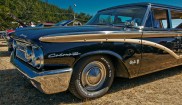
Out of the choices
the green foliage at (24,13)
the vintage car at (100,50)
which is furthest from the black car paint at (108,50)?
the green foliage at (24,13)

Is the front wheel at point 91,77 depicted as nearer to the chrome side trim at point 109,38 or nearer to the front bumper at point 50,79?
the front bumper at point 50,79

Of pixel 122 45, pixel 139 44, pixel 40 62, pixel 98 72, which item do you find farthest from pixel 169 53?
pixel 40 62

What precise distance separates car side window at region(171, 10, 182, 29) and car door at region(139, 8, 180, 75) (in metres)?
0.22

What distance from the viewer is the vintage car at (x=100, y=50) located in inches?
121

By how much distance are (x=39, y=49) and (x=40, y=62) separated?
6.9 inches

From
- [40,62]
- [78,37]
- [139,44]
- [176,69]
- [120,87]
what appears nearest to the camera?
[40,62]

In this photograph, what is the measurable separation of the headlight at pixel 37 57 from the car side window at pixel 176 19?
317cm

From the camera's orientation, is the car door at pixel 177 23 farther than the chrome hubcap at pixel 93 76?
Yes

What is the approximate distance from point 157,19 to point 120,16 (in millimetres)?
751

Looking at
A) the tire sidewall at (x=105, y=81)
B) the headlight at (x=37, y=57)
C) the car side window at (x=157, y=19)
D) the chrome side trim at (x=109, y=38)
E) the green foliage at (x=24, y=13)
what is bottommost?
the tire sidewall at (x=105, y=81)

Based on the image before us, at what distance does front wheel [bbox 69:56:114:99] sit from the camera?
334cm

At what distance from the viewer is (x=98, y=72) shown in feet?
11.9

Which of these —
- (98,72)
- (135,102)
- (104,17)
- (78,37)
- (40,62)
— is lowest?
(135,102)

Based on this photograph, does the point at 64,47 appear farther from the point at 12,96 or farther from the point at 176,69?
the point at 176,69
